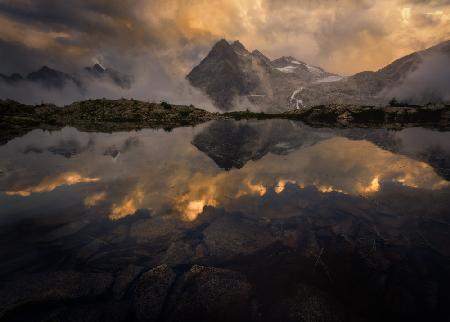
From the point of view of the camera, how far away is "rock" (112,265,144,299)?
46.3 ft

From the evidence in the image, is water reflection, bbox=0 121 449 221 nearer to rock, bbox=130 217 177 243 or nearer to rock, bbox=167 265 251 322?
rock, bbox=130 217 177 243

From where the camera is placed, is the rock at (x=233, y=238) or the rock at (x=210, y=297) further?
the rock at (x=233, y=238)

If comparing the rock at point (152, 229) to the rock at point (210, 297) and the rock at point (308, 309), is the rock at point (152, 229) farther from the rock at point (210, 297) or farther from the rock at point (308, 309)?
the rock at point (308, 309)

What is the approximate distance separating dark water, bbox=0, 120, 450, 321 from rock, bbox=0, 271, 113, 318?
0.23 ft

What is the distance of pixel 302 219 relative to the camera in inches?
897

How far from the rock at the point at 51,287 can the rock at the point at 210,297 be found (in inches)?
150

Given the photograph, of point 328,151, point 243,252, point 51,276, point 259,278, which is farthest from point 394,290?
point 328,151

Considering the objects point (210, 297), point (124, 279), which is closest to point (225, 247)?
point (210, 297)

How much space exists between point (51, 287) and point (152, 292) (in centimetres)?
503

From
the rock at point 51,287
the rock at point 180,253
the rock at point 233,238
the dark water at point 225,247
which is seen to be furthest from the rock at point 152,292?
the rock at point 233,238

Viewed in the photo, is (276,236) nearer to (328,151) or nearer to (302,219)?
(302,219)

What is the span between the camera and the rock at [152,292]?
41.5ft

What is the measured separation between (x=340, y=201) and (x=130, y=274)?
62.9 ft

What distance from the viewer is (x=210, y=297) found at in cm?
1357
